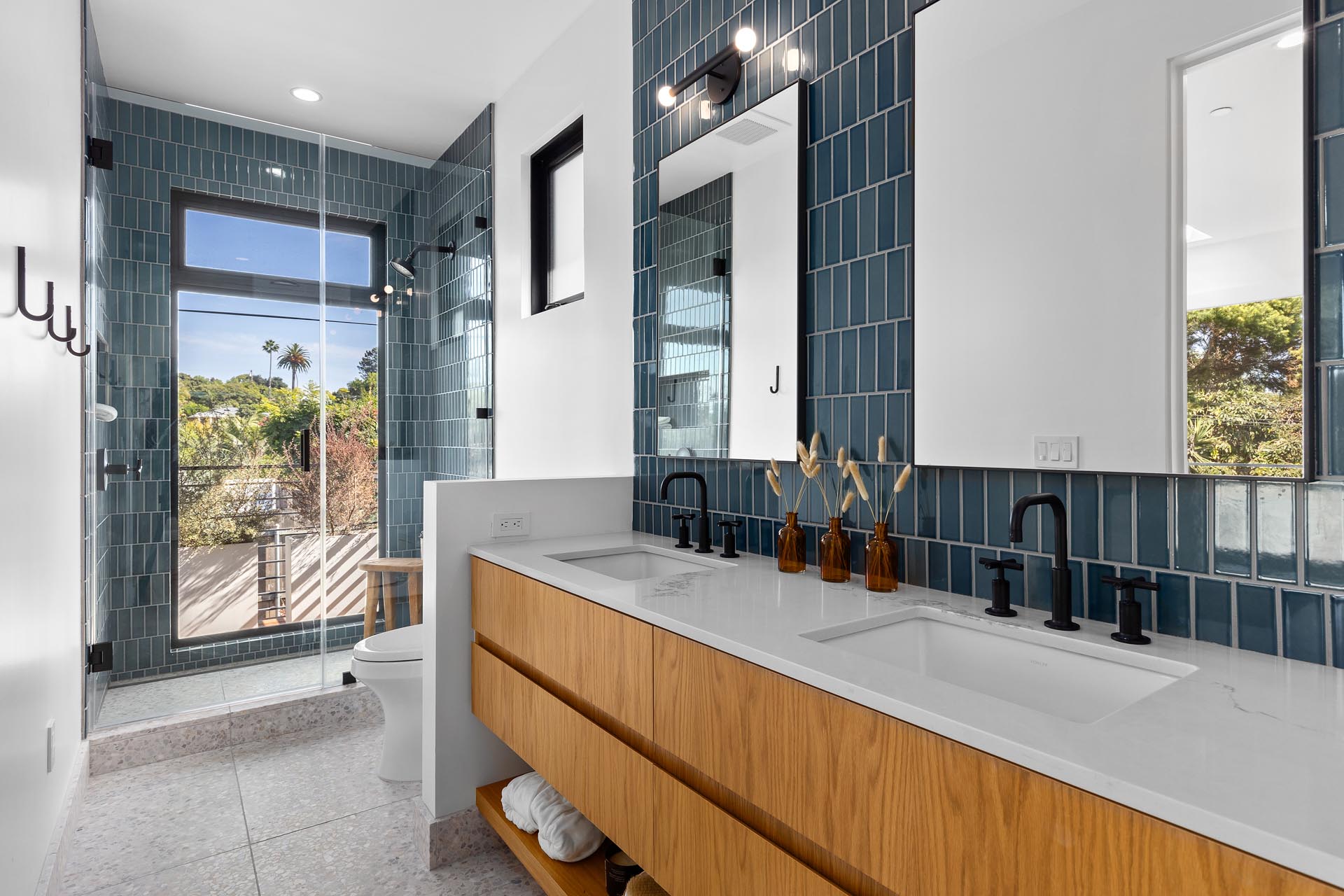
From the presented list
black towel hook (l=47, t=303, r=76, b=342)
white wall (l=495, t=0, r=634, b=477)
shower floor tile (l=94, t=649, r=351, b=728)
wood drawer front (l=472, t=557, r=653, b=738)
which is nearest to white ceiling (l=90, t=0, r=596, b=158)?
white wall (l=495, t=0, r=634, b=477)

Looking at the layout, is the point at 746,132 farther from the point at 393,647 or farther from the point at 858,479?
the point at 393,647

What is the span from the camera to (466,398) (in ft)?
11.3

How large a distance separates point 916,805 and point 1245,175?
0.95m

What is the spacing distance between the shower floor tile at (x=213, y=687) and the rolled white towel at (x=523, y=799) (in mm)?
1519

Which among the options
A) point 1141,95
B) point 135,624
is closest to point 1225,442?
point 1141,95

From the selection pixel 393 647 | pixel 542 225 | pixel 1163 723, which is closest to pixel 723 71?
pixel 542 225

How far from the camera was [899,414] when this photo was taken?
4.91 ft

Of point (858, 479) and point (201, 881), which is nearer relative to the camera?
point (858, 479)

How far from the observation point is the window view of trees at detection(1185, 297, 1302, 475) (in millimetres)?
958

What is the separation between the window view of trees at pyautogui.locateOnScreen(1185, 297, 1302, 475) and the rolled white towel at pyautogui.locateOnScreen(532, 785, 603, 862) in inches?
58.2

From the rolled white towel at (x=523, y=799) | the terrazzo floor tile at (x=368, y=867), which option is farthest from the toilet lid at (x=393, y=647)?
the rolled white towel at (x=523, y=799)

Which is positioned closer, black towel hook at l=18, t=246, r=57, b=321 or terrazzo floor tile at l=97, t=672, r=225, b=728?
Result: black towel hook at l=18, t=246, r=57, b=321

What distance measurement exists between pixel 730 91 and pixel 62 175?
6.43 ft

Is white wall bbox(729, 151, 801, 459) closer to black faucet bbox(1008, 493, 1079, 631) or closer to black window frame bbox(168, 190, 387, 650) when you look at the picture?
black faucet bbox(1008, 493, 1079, 631)
